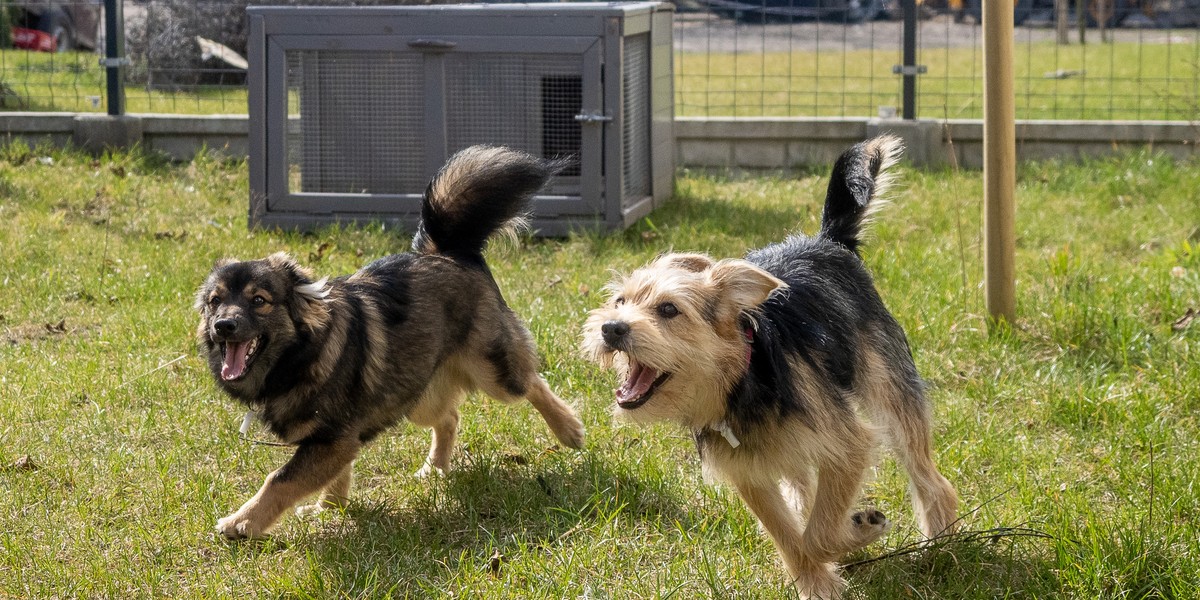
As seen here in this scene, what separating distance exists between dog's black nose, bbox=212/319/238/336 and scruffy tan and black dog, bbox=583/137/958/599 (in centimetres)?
124

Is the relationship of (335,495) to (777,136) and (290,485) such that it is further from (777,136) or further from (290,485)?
(777,136)

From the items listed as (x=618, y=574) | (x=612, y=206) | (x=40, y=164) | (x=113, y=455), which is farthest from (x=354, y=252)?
(x=618, y=574)

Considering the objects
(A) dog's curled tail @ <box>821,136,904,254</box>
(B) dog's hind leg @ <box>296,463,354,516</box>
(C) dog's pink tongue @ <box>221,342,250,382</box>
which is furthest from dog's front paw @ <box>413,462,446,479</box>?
(A) dog's curled tail @ <box>821,136,904,254</box>

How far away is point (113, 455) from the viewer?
14.1 feet

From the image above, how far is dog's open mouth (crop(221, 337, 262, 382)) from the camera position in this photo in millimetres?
3842

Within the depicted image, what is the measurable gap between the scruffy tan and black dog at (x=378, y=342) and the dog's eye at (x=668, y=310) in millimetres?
1439

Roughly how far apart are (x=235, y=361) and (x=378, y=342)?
0.50 meters

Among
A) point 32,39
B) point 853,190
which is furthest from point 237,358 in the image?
point 32,39

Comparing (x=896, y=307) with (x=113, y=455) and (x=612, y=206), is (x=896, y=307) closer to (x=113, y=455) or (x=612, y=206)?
(x=612, y=206)

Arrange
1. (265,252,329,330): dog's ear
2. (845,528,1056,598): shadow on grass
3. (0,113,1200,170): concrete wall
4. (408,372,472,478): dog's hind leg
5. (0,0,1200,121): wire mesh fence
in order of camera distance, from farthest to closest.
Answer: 1. (0,0,1200,121): wire mesh fence
2. (0,113,1200,170): concrete wall
3. (408,372,472,478): dog's hind leg
4. (265,252,329,330): dog's ear
5. (845,528,1056,598): shadow on grass

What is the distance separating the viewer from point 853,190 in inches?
153

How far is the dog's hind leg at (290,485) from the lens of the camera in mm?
3777

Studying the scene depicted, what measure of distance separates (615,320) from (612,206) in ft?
15.0

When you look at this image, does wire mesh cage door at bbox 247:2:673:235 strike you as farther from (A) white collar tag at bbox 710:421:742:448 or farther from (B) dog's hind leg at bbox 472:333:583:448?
(A) white collar tag at bbox 710:421:742:448
